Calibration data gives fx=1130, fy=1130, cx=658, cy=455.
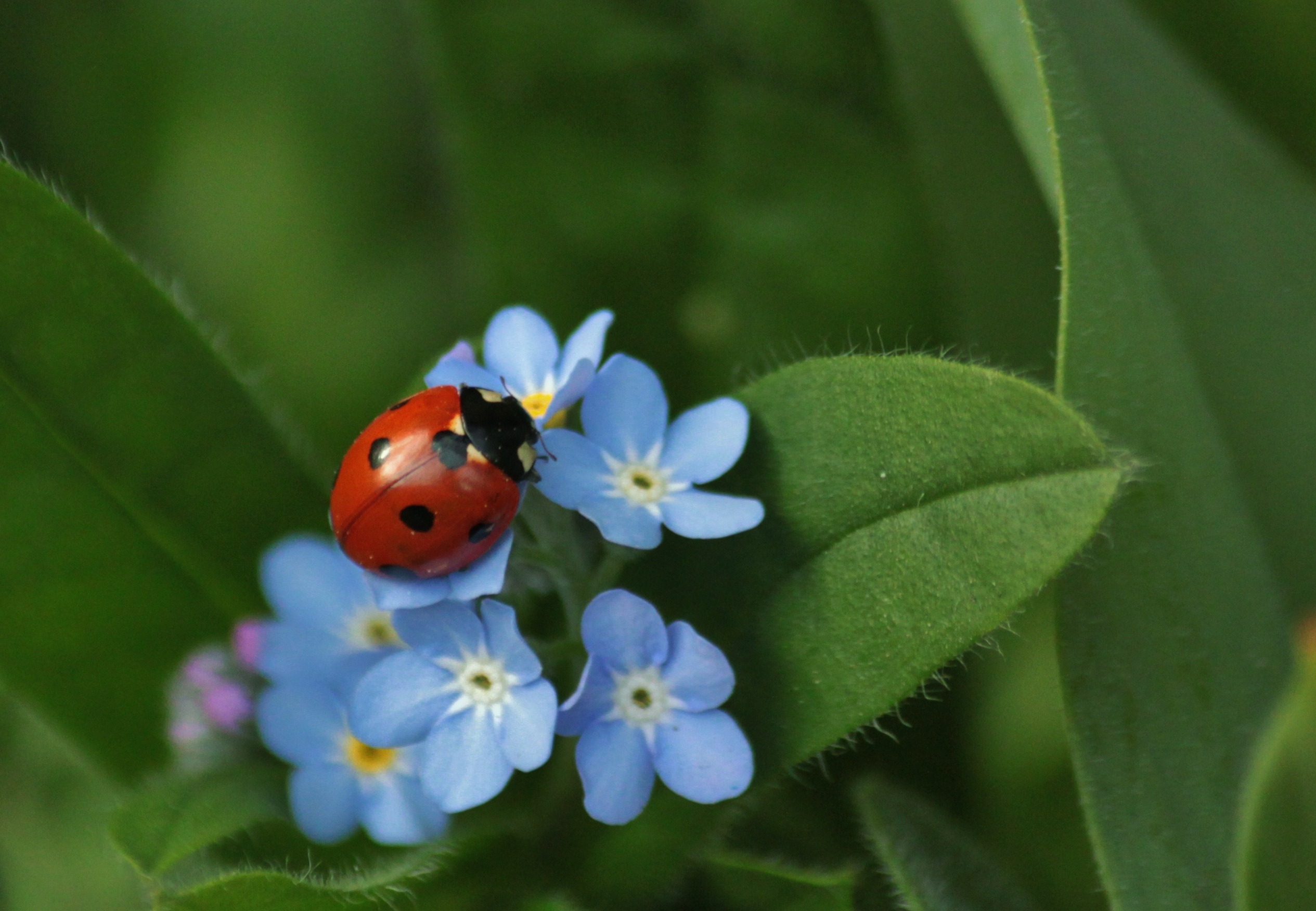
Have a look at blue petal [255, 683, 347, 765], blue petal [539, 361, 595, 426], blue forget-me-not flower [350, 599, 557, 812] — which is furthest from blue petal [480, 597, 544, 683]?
blue petal [255, 683, 347, 765]

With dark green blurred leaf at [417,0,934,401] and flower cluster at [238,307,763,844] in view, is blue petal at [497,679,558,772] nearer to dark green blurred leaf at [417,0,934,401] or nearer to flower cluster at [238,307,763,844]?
flower cluster at [238,307,763,844]

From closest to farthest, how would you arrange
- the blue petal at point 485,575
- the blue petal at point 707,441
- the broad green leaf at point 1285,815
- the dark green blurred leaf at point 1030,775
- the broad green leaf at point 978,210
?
the broad green leaf at point 1285,815, the blue petal at point 485,575, the blue petal at point 707,441, the dark green blurred leaf at point 1030,775, the broad green leaf at point 978,210

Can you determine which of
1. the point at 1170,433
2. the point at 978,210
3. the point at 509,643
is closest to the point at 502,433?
the point at 509,643

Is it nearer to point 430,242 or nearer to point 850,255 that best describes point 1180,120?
point 850,255

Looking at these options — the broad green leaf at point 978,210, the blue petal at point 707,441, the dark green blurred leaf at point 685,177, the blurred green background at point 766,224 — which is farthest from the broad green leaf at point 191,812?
the broad green leaf at point 978,210

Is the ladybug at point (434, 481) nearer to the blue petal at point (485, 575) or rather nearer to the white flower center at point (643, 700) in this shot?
the blue petal at point (485, 575)

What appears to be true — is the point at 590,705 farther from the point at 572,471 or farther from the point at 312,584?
the point at 312,584
